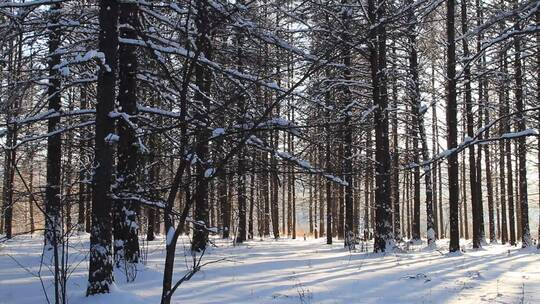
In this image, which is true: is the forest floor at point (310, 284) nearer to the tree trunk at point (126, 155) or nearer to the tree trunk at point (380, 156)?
the tree trunk at point (126, 155)

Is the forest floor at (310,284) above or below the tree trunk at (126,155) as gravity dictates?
below

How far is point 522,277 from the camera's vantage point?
354 inches

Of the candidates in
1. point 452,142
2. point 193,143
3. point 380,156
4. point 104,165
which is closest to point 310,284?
point 104,165

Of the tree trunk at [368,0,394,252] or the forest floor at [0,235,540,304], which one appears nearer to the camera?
the forest floor at [0,235,540,304]

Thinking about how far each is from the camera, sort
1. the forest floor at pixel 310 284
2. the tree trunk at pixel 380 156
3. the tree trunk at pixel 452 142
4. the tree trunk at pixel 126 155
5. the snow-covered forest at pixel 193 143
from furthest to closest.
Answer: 1. the tree trunk at pixel 452 142
2. the tree trunk at pixel 380 156
3. the tree trunk at pixel 126 155
4. the forest floor at pixel 310 284
5. the snow-covered forest at pixel 193 143

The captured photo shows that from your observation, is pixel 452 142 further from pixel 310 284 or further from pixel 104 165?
pixel 104 165

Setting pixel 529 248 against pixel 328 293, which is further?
pixel 529 248

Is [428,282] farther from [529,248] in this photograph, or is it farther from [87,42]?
[529,248]

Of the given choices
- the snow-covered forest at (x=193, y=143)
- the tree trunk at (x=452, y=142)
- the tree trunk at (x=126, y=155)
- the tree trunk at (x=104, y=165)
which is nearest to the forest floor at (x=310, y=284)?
the snow-covered forest at (x=193, y=143)

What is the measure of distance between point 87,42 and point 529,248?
51.1ft

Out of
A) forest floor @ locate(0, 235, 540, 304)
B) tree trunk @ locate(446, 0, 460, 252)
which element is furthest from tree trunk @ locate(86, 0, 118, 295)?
tree trunk @ locate(446, 0, 460, 252)

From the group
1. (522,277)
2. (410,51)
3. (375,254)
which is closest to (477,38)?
(410,51)

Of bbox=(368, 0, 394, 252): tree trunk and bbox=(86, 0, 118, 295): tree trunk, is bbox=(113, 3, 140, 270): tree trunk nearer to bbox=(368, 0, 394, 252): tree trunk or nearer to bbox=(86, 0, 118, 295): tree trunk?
bbox=(86, 0, 118, 295): tree trunk

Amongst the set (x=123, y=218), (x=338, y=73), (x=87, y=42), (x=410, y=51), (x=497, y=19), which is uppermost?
(x=410, y=51)
